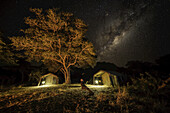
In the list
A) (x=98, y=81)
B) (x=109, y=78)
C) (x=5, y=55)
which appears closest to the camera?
(x=5, y=55)

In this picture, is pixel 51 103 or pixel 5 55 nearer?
pixel 51 103

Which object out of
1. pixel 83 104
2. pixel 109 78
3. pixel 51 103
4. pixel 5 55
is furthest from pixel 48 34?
pixel 109 78

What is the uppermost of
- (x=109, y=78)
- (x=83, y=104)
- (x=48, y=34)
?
A: (x=48, y=34)

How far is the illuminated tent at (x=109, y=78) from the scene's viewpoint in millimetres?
15078

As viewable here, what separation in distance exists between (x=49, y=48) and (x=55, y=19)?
5957 mm

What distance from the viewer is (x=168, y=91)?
387 centimetres

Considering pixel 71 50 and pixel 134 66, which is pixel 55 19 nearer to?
pixel 71 50

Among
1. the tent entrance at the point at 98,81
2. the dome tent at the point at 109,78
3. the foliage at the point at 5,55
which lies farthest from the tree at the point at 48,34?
the tent entrance at the point at 98,81

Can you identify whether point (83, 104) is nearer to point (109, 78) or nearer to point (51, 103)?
point (51, 103)

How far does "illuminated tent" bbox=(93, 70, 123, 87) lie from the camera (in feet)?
49.5

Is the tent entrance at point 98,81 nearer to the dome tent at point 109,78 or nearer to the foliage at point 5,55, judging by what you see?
the dome tent at point 109,78

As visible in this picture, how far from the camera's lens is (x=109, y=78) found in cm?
1606

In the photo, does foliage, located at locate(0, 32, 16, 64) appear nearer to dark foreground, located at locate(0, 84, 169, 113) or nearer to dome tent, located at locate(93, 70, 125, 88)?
dark foreground, located at locate(0, 84, 169, 113)

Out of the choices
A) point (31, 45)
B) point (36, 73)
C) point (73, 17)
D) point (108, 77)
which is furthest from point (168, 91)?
point (36, 73)
